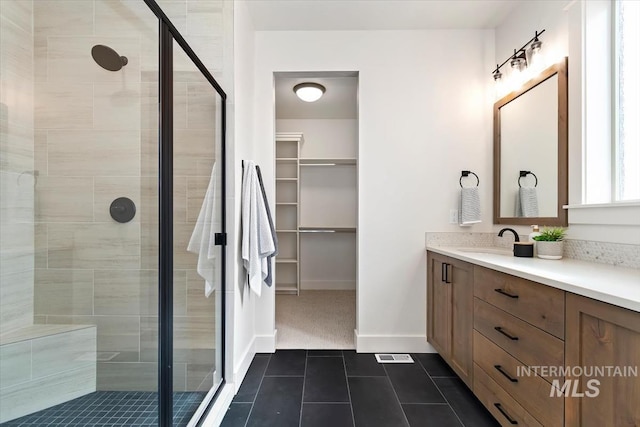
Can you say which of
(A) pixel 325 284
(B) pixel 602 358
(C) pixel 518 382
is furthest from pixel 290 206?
(B) pixel 602 358

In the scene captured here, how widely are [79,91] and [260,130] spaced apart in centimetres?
128

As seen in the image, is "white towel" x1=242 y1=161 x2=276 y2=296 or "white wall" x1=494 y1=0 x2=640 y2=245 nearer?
"white wall" x1=494 y1=0 x2=640 y2=245

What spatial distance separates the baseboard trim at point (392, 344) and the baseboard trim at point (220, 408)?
110 centimetres

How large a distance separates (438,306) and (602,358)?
1315 millimetres

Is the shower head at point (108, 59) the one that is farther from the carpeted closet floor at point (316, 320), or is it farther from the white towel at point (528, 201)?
the white towel at point (528, 201)

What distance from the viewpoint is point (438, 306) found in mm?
2191

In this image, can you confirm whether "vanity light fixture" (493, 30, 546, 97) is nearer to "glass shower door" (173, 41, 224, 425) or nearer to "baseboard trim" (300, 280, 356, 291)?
"glass shower door" (173, 41, 224, 425)

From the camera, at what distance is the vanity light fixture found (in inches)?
77.5

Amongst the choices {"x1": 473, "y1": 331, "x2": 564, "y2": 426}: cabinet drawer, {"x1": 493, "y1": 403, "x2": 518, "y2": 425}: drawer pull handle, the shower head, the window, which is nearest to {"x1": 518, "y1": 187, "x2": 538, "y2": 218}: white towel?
the window

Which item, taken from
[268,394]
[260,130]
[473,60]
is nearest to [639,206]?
[473,60]

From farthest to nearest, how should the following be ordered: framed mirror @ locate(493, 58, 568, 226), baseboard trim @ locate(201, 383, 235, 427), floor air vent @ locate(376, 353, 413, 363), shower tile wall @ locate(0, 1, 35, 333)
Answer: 1. floor air vent @ locate(376, 353, 413, 363)
2. framed mirror @ locate(493, 58, 568, 226)
3. baseboard trim @ locate(201, 383, 235, 427)
4. shower tile wall @ locate(0, 1, 35, 333)

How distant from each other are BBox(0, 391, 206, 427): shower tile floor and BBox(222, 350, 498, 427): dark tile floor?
0.35 metres

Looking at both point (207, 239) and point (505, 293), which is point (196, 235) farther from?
point (505, 293)

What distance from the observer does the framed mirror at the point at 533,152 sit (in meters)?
1.78
